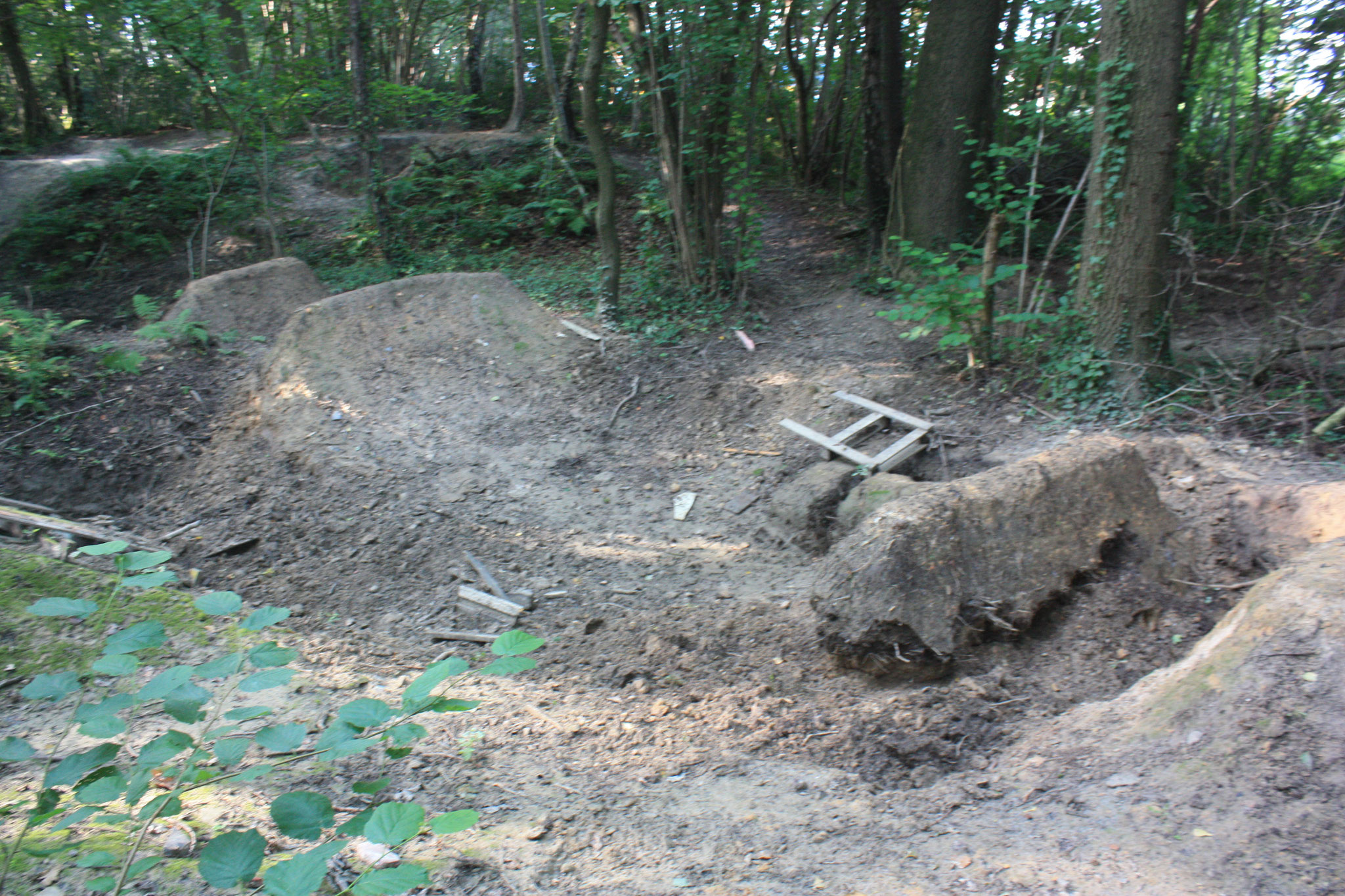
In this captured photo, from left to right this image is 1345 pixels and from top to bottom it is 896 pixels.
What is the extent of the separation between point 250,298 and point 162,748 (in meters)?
7.57

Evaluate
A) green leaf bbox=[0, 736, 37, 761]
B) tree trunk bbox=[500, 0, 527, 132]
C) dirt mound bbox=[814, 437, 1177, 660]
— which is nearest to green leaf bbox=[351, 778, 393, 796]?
green leaf bbox=[0, 736, 37, 761]

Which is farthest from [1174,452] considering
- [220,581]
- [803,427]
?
[220,581]

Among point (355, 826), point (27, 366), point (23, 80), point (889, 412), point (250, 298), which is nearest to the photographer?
point (355, 826)

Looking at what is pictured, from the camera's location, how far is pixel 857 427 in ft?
18.7

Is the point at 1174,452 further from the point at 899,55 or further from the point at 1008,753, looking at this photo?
the point at 899,55

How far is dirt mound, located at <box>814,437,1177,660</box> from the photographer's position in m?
3.55

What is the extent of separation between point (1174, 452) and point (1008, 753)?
292 cm

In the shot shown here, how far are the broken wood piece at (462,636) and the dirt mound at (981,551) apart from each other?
185cm

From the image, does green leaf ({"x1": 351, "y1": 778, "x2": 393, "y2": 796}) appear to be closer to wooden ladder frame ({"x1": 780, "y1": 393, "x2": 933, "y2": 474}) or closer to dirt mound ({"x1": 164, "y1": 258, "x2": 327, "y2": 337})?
wooden ladder frame ({"x1": 780, "y1": 393, "x2": 933, "y2": 474})

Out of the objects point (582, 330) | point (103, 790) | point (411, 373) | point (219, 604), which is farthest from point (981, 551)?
point (411, 373)

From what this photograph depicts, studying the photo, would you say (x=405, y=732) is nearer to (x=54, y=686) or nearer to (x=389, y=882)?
(x=389, y=882)

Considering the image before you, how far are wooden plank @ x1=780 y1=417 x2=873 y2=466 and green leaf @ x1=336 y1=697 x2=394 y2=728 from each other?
428cm

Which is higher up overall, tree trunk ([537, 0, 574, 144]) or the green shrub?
tree trunk ([537, 0, 574, 144])

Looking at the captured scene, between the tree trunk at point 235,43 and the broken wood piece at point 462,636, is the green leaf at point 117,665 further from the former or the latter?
the tree trunk at point 235,43
